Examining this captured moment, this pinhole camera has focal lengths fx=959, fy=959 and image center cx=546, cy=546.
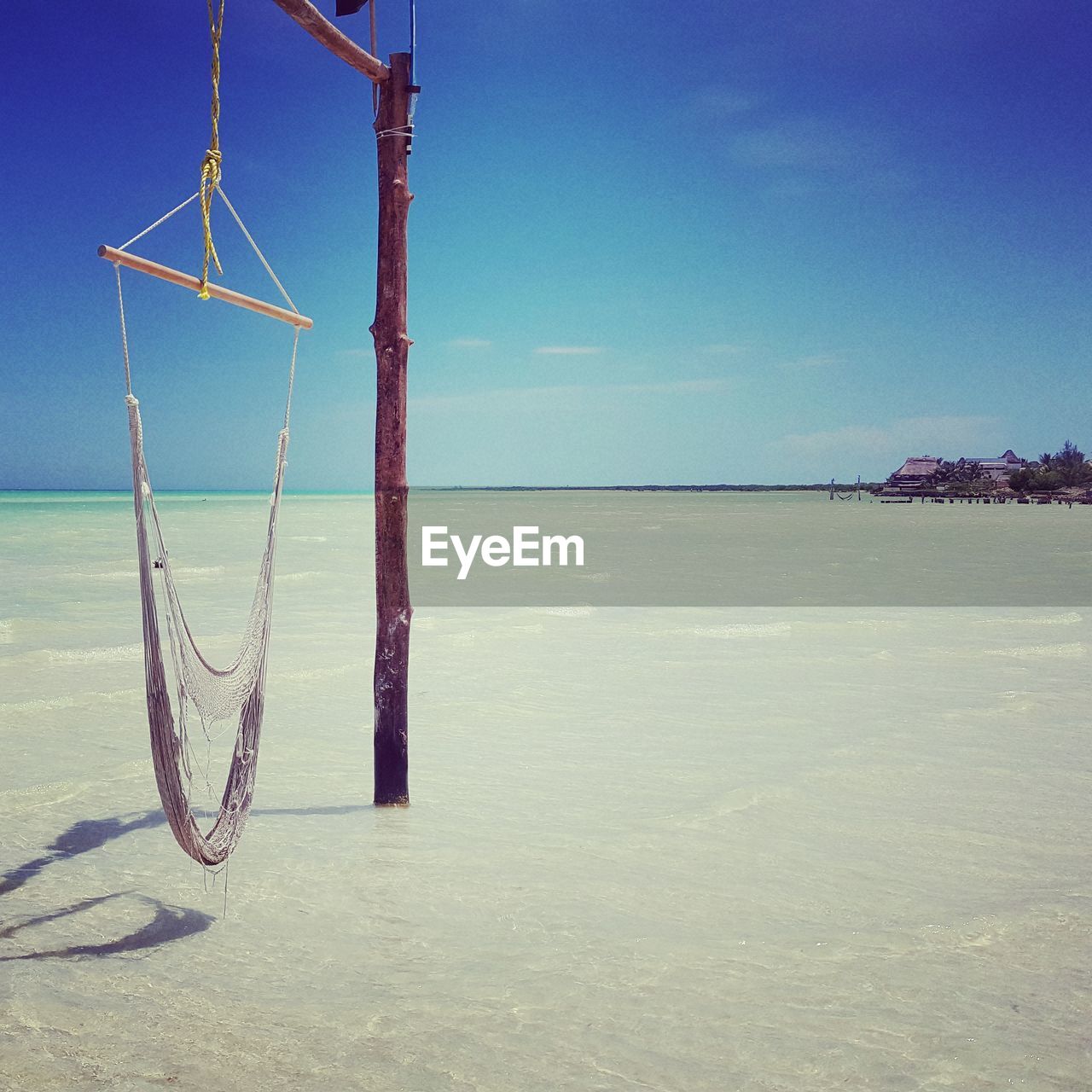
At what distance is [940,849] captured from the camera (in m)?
5.07

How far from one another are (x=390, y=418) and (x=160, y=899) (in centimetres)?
270

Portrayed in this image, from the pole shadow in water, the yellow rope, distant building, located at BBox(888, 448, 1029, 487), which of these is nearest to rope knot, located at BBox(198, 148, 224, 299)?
the yellow rope

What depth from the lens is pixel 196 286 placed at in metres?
4.26

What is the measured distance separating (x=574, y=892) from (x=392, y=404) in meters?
2.78

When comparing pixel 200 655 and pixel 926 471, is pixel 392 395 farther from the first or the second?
pixel 926 471

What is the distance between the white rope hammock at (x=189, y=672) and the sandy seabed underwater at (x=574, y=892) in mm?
533

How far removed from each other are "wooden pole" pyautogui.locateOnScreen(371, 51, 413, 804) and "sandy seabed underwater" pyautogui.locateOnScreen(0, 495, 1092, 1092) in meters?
0.83

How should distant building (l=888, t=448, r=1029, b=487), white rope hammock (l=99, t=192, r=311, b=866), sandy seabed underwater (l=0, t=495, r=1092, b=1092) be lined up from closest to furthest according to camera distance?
sandy seabed underwater (l=0, t=495, r=1092, b=1092), white rope hammock (l=99, t=192, r=311, b=866), distant building (l=888, t=448, r=1029, b=487)

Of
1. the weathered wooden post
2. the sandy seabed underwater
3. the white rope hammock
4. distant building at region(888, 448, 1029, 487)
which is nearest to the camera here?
the sandy seabed underwater

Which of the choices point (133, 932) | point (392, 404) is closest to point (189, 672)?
point (133, 932)

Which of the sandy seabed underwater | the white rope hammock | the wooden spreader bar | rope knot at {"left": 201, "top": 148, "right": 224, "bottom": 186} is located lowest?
the sandy seabed underwater

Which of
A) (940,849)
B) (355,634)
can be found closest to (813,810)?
(940,849)

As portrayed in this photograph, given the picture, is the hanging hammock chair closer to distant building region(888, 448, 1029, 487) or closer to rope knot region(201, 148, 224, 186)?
rope knot region(201, 148, 224, 186)

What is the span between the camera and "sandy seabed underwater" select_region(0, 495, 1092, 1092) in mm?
3133
